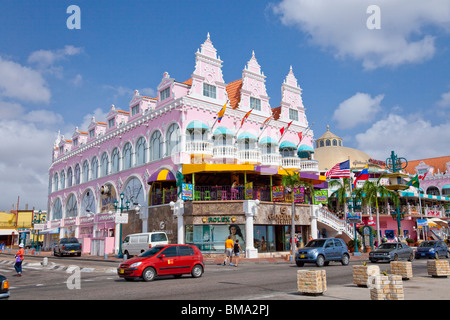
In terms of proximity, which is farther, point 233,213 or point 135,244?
point 233,213

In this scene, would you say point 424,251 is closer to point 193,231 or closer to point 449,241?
point 193,231

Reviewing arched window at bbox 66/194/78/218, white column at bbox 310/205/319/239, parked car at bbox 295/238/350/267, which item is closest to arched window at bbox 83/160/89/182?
arched window at bbox 66/194/78/218

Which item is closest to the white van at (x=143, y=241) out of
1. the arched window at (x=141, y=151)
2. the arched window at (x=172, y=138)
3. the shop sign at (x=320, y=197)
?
the arched window at (x=172, y=138)

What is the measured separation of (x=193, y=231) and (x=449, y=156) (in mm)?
69169

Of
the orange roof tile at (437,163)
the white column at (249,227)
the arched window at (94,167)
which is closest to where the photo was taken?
the white column at (249,227)

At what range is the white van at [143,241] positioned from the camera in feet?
97.8

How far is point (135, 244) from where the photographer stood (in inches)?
1207

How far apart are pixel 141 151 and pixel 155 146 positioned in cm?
309

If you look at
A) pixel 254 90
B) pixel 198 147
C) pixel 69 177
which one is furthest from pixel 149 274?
pixel 69 177

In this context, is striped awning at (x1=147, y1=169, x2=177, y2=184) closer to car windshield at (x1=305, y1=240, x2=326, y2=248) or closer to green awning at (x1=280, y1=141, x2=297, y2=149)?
green awning at (x1=280, y1=141, x2=297, y2=149)

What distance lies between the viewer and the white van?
2981cm

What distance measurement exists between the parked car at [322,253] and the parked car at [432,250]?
9356mm

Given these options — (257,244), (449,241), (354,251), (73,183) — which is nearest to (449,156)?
(449,241)

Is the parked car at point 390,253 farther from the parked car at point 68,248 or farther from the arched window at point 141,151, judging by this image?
the parked car at point 68,248
